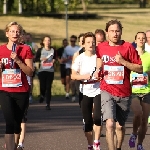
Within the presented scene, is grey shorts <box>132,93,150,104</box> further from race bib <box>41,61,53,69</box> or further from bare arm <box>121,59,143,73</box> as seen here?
race bib <box>41,61,53,69</box>

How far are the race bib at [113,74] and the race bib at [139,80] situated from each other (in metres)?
2.08

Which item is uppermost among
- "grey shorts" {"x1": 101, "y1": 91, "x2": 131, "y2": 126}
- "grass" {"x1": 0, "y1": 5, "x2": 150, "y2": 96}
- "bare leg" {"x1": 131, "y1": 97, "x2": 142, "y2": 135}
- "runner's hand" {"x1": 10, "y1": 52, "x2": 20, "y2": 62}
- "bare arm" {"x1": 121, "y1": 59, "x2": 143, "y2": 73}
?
"runner's hand" {"x1": 10, "y1": 52, "x2": 20, "y2": 62}

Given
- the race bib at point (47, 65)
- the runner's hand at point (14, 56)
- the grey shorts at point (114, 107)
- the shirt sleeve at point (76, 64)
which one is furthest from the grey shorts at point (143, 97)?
the race bib at point (47, 65)

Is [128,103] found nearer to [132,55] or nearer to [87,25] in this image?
[132,55]

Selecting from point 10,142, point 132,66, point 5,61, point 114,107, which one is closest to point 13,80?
point 5,61

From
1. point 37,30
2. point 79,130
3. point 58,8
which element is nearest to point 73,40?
point 79,130

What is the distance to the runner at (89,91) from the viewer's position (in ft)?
39.1

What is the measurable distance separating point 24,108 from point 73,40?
1414 cm

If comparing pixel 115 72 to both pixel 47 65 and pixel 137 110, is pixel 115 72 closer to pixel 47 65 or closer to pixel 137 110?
pixel 137 110

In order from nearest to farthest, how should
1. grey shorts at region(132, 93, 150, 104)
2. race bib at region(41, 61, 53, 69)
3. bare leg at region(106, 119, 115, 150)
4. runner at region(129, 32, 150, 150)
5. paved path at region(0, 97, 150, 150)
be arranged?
bare leg at region(106, 119, 115, 150), runner at region(129, 32, 150, 150), grey shorts at region(132, 93, 150, 104), paved path at region(0, 97, 150, 150), race bib at region(41, 61, 53, 69)

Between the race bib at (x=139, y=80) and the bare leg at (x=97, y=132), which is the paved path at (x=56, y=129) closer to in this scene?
the bare leg at (x=97, y=132)

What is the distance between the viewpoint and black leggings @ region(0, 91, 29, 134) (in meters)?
10.1

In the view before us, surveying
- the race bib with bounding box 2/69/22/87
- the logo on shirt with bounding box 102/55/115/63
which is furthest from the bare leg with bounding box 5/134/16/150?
the logo on shirt with bounding box 102/55/115/63

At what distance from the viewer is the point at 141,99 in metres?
12.5
